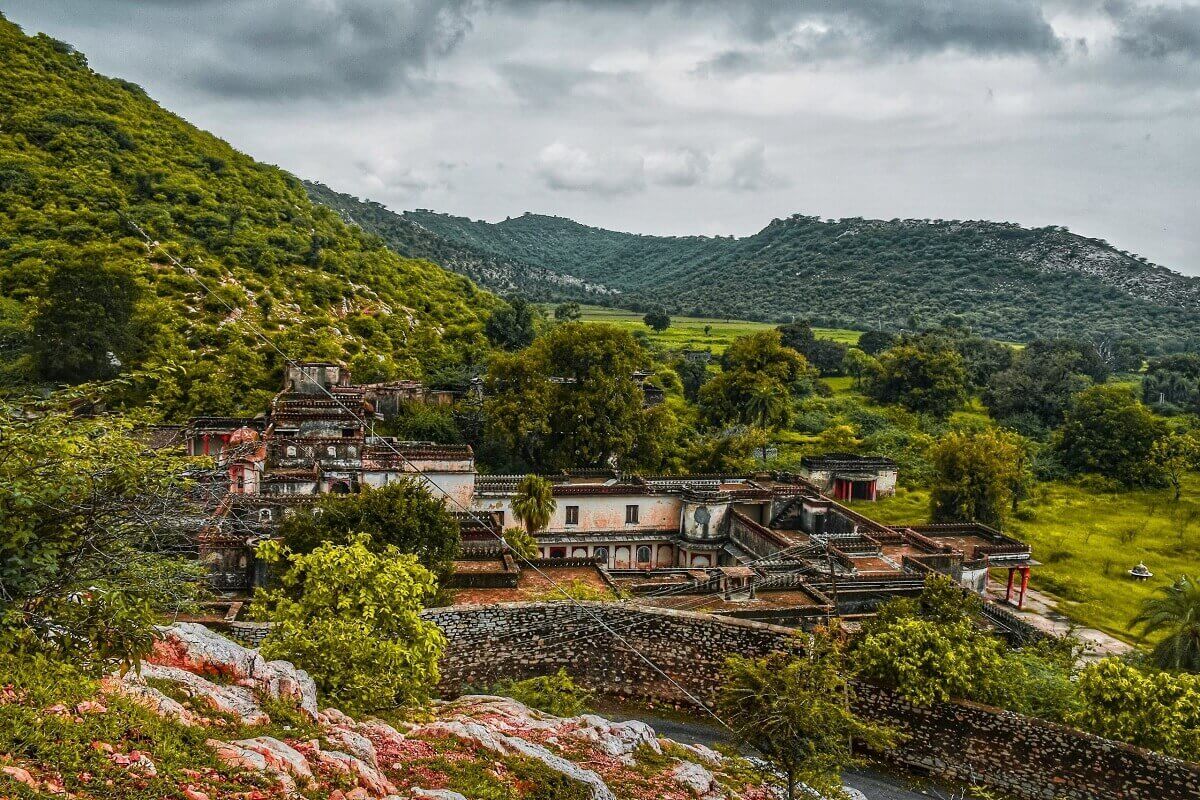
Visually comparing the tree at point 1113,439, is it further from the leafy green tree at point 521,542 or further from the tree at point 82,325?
the tree at point 82,325

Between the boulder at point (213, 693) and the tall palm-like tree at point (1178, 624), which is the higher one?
the boulder at point (213, 693)

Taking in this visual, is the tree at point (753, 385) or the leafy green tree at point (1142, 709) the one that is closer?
the leafy green tree at point (1142, 709)

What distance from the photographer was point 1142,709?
1556 centimetres

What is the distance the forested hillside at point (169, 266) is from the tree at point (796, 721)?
29.7 m

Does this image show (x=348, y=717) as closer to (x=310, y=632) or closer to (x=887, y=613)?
(x=310, y=632)

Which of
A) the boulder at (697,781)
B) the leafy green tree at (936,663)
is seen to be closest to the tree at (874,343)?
the leafy green tree at (936,663)

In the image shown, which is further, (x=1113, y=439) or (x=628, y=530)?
(x=1113, y=439)

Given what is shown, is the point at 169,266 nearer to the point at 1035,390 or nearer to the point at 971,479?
the point at 971,479

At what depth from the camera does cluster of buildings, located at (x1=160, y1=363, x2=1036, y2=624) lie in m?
21.5

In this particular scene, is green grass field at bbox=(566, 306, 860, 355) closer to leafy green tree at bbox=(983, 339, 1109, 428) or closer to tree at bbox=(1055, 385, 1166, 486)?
leafy green tree at bbox=(983, 339, 1109, 428)

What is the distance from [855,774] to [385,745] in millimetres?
11816

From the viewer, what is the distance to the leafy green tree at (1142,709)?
15.1 meters

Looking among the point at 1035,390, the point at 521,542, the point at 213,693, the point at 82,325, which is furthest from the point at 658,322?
the point at 213,693

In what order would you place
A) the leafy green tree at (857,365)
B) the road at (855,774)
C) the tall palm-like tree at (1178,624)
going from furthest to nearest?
the leafy green tree at (857,365) → the tall palm-like tree at (1178,624) → the road at (855,774)
